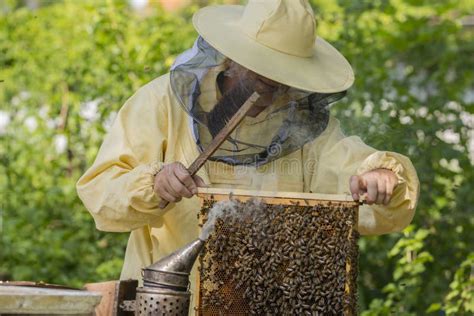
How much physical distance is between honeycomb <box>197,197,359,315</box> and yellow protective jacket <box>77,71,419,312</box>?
30 cm

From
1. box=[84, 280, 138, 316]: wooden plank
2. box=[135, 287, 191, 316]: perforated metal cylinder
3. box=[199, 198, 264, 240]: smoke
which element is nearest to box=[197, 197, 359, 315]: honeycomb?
box=[199, 198, 264, 240]: smoke

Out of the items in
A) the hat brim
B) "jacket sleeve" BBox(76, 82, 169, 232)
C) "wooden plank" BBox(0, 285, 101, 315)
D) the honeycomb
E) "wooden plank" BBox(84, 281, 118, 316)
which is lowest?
"wooden plank" BBox(84, 281, 118, 316)

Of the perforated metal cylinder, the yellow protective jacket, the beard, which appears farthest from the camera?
the beard

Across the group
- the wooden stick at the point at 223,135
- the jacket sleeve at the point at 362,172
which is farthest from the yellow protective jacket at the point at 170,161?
the wooden stick at the point at 223,135

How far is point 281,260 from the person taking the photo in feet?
12.6

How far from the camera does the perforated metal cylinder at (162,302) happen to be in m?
3.54

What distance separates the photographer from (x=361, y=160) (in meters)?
4.28

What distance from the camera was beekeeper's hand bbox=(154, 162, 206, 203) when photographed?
3787mm

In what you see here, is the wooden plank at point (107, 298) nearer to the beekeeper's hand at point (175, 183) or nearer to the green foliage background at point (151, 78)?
the beekeeper's hand at point (175, 183)

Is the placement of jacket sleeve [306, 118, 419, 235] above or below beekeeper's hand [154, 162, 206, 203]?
below

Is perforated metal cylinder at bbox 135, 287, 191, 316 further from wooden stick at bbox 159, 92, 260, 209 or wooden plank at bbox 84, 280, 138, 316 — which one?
wooden stick at bbox 159, 92, 260, 209

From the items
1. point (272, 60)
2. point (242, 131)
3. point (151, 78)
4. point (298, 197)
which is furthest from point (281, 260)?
point (151, 78)

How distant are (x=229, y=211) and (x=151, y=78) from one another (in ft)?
11.0

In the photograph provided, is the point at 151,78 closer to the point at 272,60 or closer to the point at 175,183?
the point at 272,60
